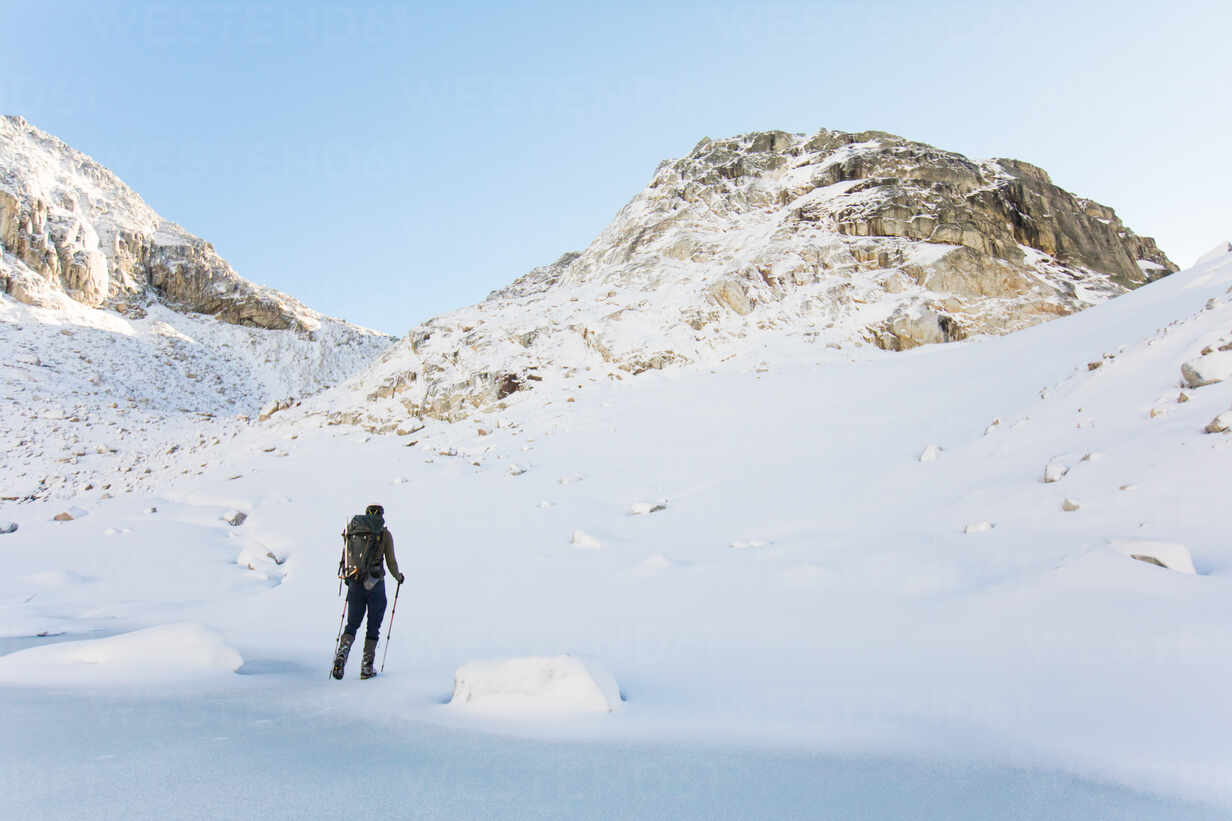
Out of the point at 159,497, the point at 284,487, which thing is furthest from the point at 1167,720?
the point at 159,497

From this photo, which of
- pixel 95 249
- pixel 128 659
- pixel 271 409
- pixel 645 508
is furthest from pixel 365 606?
pixel 95 249

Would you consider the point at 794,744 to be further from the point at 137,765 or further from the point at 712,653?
the point at 137,765

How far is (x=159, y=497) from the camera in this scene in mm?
14164

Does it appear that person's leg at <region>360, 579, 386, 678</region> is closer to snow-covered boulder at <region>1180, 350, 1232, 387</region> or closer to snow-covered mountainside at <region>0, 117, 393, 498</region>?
snow-covered boulder at <region>1180, 350, 1232, 387</region>

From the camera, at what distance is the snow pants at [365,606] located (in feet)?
16.8

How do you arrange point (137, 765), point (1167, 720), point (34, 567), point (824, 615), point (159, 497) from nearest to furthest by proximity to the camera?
point (137, 765), point (1167, 720), point (824, 615), point (34, 567), point (159, 497)

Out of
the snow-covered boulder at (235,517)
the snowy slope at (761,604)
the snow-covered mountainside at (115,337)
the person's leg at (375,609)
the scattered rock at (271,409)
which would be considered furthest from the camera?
the scattered rock at (271,409)

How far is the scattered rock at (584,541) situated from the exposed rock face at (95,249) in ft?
154

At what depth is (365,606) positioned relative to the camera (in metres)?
5.34

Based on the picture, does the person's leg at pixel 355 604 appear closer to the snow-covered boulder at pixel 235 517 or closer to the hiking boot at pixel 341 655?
the hiking boot at pixel 341 655

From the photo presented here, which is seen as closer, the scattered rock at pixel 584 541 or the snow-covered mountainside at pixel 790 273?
the scattered rock at pixel 584 541

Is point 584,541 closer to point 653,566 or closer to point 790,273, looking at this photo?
point 653,566

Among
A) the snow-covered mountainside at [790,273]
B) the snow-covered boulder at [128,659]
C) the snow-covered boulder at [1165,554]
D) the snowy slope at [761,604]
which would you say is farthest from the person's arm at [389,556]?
the snow-covered mountainside at [790,273]

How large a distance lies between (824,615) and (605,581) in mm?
2956
